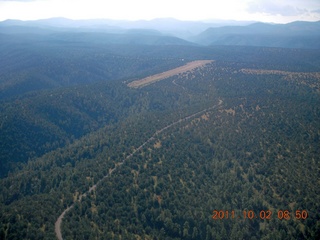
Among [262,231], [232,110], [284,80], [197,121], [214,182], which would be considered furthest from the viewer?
[284,80]

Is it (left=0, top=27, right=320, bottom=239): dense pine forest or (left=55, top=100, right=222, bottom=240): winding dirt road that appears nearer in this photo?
(left=55, top=100, right=222, bottom=240): winding dirt road

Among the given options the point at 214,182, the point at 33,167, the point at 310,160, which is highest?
the point at 310,160

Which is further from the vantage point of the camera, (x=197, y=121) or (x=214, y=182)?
(x=197, y=121)

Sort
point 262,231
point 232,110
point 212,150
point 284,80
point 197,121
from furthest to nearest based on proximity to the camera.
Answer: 1. point 284,80
2. point 232,110
3. point 197,121
4. point 212,150
5. point 262,231

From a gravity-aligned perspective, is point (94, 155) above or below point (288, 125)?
below

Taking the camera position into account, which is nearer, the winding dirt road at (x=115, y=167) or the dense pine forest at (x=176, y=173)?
the winding dirt road at (x=115, y=167)

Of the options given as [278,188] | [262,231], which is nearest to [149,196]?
[262,231]

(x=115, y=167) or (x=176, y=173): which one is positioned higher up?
(x=176, y=173)

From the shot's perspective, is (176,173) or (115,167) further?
(115,167)

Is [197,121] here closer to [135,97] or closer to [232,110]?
[232,110]
